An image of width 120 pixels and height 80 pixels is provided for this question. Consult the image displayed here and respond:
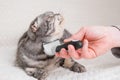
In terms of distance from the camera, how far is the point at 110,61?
3.51ft

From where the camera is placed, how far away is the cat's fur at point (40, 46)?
2.94ft

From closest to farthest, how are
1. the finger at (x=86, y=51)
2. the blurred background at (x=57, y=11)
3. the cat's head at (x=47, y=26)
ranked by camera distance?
the finger at (x=86, y=51) → the cat's head at (x=47, y=26) → the blurred background at (x=57, y=11)

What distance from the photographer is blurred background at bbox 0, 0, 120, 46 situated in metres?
1.27

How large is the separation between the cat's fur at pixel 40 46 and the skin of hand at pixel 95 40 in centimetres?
7

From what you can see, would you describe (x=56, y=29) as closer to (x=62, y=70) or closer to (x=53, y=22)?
(x=53, y=22)

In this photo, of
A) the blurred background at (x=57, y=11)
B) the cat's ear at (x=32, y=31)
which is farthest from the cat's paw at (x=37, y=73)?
the blurred background at (x=57, y=11)

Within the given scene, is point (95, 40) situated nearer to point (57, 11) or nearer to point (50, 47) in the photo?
point (50, 47)

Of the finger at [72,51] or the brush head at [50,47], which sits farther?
the brush head at [50,47]

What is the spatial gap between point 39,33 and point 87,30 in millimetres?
163

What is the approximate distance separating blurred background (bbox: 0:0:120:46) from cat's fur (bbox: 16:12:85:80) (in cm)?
30

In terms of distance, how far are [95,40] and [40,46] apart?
19 centimetres

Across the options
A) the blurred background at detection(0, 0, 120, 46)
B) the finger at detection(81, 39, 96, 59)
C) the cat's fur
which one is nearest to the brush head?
the cat's fur

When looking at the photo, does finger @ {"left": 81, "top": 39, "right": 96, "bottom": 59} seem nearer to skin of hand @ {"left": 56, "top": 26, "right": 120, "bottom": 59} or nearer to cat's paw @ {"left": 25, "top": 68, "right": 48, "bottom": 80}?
skin of hand @ {"left": 56, "top": 26, "right": 120, "bottom": 59}

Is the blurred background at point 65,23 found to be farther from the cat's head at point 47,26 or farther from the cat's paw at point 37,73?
the cat's head at point 47,26
